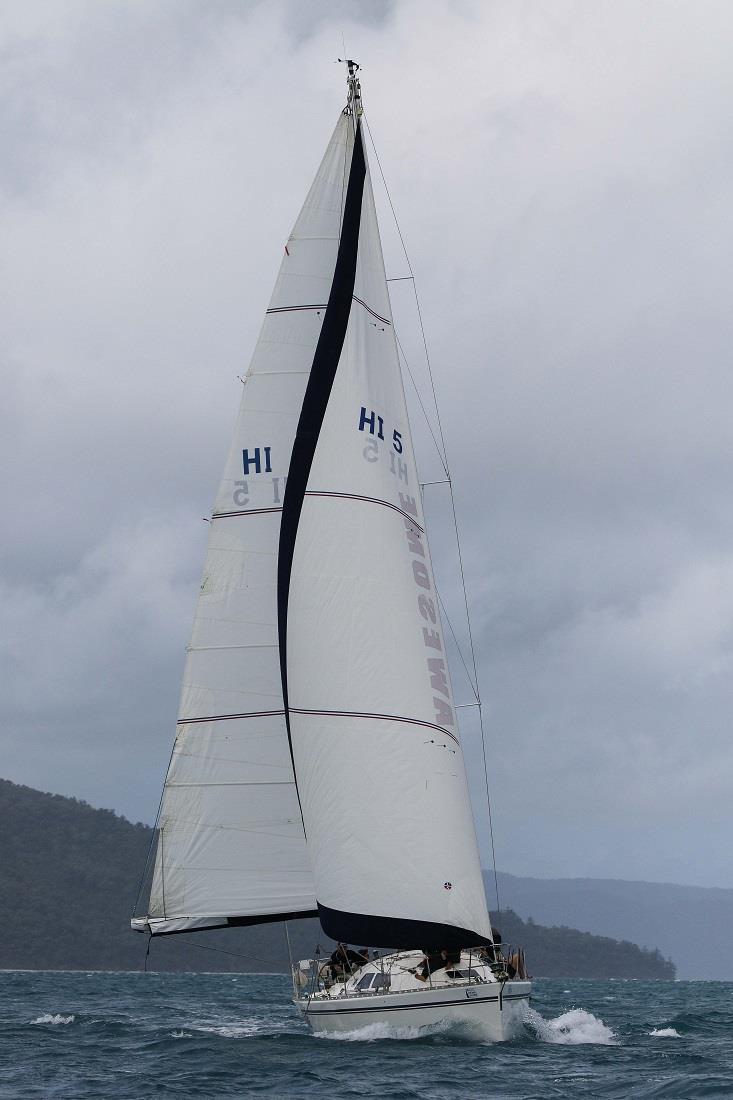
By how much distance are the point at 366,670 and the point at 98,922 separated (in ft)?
438

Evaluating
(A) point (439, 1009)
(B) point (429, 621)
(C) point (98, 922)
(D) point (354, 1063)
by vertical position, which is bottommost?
(D) point (354, 1063)

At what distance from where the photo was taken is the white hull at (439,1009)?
902 inches

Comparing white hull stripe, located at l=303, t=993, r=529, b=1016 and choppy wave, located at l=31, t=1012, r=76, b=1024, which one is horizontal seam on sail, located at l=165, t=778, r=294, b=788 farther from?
choppy wave, located at l=31, t=1012, r=76, b=1024

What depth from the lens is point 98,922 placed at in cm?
15000

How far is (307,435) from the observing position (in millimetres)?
26000

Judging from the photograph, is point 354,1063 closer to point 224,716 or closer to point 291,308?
point 224,716

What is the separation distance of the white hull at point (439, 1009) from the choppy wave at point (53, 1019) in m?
12.4

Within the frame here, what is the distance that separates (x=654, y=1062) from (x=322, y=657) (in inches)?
344

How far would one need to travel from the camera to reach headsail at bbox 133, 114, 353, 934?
26453 mm

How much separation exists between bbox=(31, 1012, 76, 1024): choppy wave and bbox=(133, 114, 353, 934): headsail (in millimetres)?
8624

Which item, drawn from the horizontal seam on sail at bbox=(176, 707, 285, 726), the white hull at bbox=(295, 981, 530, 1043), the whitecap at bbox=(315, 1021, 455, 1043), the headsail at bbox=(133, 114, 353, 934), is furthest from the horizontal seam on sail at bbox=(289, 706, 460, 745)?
the whitecap at bbox=(315, 1021, 455, 1043)

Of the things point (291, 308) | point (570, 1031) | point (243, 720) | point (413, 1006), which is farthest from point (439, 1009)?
point (291, 308)

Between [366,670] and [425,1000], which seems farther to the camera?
[366,670]

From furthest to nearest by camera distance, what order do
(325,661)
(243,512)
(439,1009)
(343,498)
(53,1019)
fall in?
(53,1019), (243,512), (343,498), (325,661), (439,1009)
